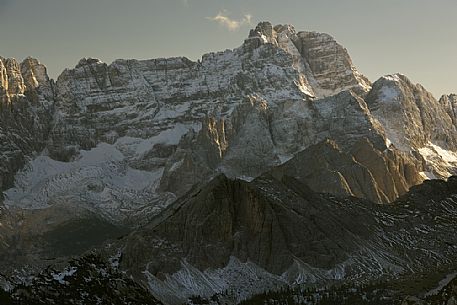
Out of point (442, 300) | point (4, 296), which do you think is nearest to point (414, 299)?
point (442, 300)

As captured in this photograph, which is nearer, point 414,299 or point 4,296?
point 414,299

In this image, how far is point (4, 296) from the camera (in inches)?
7825

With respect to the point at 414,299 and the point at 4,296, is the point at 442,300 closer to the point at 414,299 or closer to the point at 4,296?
the point at 414,299

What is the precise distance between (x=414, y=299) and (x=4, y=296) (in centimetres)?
8163

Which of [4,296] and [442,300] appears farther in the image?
[4,296]

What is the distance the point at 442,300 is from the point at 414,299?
16.8 ft

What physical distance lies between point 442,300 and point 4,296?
86.7 metres

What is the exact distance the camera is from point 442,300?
595ft

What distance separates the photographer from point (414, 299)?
182875 millimetres
